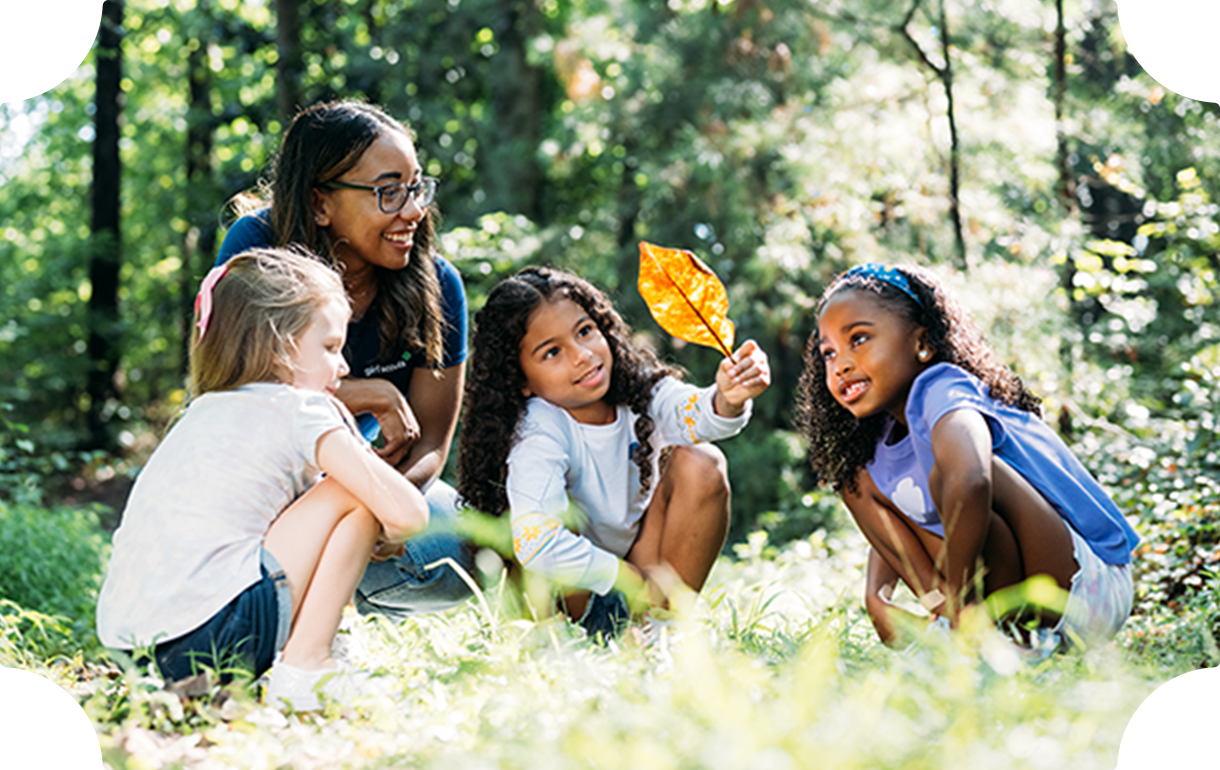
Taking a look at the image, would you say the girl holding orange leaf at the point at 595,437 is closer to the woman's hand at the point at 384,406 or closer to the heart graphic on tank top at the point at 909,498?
the woman's hand at the point at 384,406

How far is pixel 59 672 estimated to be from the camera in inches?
96.0

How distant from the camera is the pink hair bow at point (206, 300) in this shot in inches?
84.0

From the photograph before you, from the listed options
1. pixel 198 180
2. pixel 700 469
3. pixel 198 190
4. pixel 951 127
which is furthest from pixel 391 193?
pixel 198 180

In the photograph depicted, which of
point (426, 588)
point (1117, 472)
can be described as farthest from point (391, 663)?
point (1117, 472)

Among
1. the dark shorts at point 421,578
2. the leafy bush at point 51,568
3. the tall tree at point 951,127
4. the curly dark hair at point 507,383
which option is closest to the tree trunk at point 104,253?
the leafy bush at point 51,568

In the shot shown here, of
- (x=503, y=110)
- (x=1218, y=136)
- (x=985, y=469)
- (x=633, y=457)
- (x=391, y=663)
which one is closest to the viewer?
(x=985, y=469)

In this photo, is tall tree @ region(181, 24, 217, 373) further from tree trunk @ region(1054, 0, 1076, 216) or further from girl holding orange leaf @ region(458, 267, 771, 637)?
girl holding orange leaf @ region(458, 267, 771, 637)

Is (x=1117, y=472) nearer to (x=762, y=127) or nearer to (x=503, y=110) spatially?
(x=762, y=127)

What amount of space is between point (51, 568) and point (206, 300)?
2.48m

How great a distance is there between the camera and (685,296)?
2.59m

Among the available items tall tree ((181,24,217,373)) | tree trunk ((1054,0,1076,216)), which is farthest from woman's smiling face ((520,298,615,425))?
tall tree ((181,24,217,373))

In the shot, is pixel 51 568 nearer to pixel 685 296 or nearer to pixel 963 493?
pixel 685 296

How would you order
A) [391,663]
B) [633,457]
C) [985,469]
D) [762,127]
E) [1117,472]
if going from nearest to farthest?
[985,469], [391,663], [633,457], [1117,472], [762,127]

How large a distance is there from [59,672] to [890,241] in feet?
15.6
